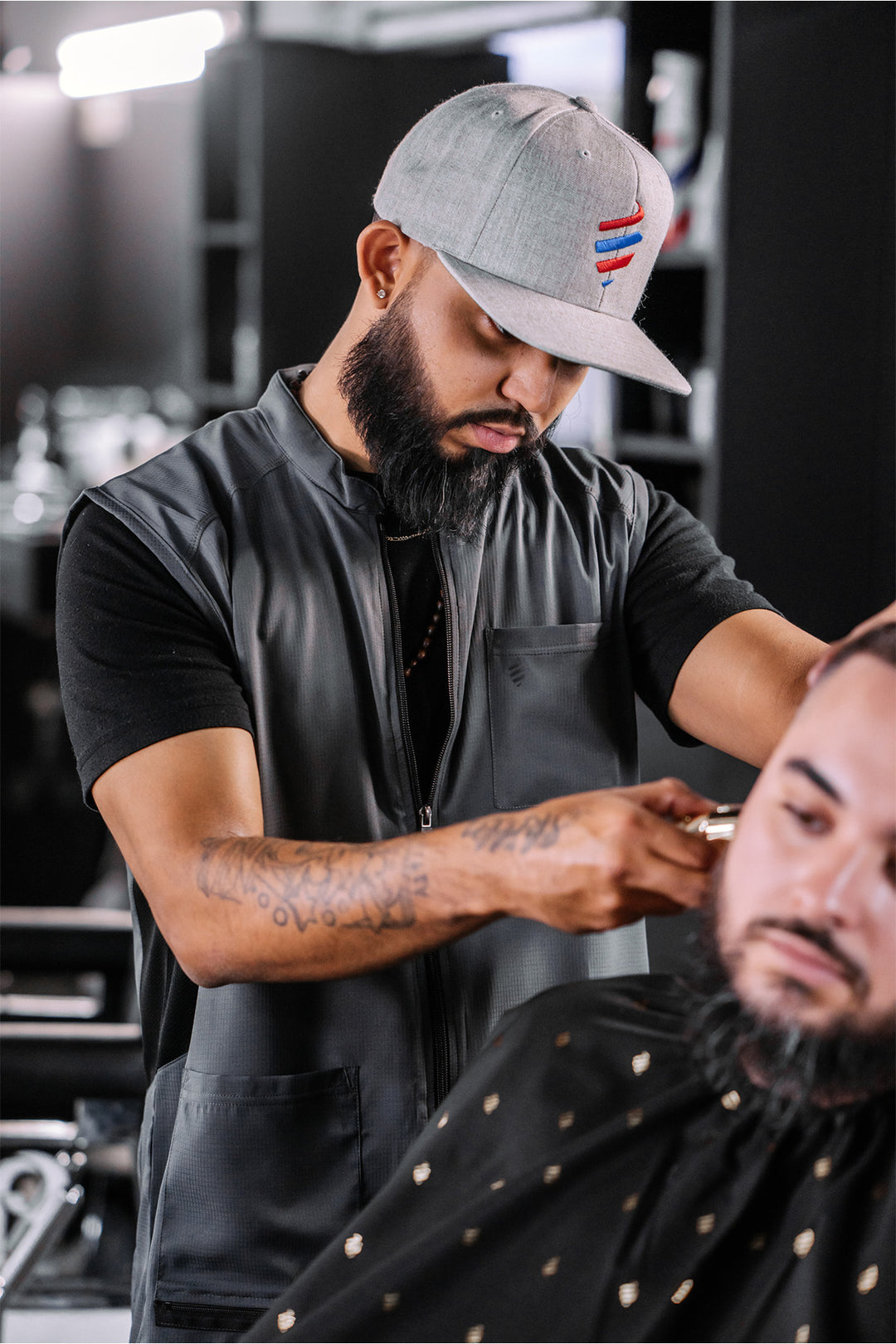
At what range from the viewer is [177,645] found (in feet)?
4.32

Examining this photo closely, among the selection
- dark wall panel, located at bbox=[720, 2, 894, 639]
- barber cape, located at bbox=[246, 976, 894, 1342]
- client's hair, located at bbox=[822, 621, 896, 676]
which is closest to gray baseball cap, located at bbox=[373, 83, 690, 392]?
client's hair, located at bbox=[822, 621, 896, 676]

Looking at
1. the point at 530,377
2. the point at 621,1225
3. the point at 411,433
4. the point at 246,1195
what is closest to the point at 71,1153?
the point at 246,1195

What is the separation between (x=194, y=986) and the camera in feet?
4.72

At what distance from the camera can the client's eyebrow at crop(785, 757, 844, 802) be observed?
1.00 m

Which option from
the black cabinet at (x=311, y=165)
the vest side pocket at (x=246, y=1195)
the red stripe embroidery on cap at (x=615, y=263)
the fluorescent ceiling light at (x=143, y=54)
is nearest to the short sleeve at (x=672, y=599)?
the red stripe embroidery on cap at (x=615, y=263)

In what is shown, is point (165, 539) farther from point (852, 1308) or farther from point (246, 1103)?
point (852, 1308)

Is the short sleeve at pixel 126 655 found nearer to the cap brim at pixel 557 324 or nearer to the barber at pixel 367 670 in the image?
the barber at pixel 367 670

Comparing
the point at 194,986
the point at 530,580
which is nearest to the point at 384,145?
the point at 530,580

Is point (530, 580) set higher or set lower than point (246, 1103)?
higher

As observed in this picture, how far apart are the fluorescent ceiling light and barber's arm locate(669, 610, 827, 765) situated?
4.84 meters

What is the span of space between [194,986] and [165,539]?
510mm

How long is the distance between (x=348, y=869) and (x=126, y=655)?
348 millimetres

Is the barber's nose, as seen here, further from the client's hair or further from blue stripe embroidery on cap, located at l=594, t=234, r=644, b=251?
the client's hair

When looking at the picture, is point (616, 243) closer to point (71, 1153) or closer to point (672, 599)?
point (672, 599)
